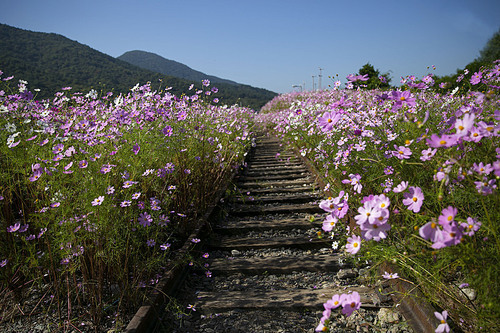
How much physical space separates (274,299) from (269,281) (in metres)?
0.38

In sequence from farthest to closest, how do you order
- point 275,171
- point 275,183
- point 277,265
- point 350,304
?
point 275,171
point 275,183
point 277,265
point 350,304

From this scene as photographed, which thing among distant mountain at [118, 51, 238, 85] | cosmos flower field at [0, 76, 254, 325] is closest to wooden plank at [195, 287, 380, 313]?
cosmos flower field at [0, 76, 254, 325]

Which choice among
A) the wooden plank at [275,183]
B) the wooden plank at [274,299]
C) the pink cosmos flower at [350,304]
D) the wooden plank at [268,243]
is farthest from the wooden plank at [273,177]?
the pink cosmos flower at [350,304]

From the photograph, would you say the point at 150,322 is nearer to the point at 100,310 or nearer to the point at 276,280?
the point at 100,310

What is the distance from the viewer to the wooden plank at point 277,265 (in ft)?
9.17

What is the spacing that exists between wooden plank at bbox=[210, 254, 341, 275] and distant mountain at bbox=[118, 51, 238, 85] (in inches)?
4230

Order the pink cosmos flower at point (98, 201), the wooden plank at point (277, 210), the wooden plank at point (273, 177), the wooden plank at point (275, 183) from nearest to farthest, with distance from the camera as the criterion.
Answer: the pink cosmos flower at point (98, 201) → the wooden plank at point (277, 210) → the wooden plank at point (275, 183) → the wooden plank at point (273, 177)

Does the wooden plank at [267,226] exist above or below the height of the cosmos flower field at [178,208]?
Answer: below

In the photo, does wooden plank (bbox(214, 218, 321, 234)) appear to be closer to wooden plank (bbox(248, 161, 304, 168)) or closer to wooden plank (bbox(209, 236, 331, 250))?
wooden plank (bbox(209, 236, 331, 250))

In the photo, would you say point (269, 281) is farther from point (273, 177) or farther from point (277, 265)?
point (273, 177)

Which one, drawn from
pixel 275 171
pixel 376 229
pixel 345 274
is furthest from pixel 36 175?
pixel 275 171

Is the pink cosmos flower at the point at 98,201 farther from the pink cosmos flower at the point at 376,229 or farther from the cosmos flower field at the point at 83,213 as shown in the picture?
the pink cosmos flower at the point at 376,229

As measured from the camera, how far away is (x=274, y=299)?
7.66 ft

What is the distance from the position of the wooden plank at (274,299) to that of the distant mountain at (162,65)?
10799 cm
